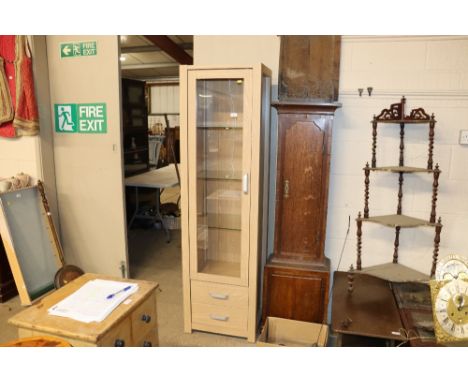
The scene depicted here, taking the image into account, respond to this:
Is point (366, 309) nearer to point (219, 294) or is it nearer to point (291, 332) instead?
point (291, 332)

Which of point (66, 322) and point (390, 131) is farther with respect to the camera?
point (390, 131)

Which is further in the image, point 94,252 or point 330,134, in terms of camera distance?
point 94,252

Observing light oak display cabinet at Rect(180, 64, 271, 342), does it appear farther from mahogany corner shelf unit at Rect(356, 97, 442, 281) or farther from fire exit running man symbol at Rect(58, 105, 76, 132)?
fire exit running man symbol at Rect(58, 105, 76, 132)

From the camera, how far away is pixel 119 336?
148cm

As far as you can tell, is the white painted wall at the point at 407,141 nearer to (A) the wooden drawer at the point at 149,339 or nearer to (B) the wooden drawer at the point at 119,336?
(A) the wooden drawer at the point at 149,339

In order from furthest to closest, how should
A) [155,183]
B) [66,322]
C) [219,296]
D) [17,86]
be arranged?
[155,183] → [17,86] → [219,296] → [66,322]

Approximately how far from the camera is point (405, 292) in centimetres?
235

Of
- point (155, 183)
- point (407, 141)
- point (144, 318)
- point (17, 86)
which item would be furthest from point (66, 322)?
point (155, 183)

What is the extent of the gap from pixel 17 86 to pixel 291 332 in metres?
2.92

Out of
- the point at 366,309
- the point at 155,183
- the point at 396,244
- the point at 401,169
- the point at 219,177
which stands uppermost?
the point at 401,169

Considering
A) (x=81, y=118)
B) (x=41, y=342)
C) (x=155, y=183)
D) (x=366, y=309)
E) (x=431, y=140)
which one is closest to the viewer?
(x=41, y=342)
